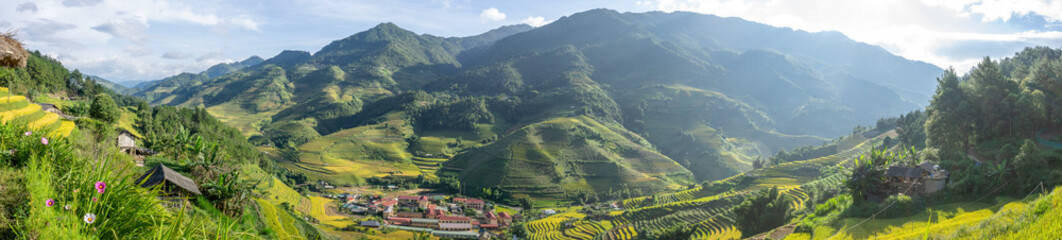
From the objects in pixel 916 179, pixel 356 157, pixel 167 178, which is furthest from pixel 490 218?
pixel 356 157

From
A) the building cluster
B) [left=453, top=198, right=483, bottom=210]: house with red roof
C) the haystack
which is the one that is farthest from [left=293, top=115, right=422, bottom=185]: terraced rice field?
the haystack

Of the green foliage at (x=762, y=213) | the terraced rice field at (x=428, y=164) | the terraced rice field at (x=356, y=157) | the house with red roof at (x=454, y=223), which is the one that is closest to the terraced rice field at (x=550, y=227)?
the house with red roof at (x=454, y=223)

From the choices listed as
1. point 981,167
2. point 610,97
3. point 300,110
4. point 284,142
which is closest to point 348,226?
point 981,167

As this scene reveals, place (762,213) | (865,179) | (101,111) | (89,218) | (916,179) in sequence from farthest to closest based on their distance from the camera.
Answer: (762,213), (865,179), (101,111), (916,179), (89,218)

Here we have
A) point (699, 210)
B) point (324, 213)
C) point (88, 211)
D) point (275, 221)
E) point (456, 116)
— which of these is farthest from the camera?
point (456, 116)

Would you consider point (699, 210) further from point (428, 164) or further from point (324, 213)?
point (428, 164)

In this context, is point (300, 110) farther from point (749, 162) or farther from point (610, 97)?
point (749, 162)

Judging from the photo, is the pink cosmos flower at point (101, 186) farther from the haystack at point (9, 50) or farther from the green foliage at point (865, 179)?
the green foliage at point (865, 179)
